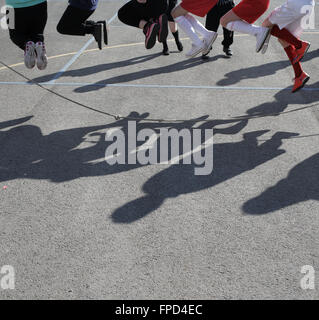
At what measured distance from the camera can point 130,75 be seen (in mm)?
8516

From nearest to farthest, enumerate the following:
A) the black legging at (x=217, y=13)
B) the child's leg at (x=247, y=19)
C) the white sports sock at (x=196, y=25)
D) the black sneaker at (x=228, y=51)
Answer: the child's leg at (x=247, y=19), the white sports sock at (x=196, y=25), the black legging at (x=217, y=13), the black sneaker at (x=228, y=51)

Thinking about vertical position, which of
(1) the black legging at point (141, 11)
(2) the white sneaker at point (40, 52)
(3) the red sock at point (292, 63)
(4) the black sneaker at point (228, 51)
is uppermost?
(1) the black legging at point (141, 11)

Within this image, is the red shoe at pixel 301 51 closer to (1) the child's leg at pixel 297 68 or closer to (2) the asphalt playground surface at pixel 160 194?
(1) the child's leg at pixel 297 68

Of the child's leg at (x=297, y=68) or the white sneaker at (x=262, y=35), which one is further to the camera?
the child's leg at (x=297, y=68)

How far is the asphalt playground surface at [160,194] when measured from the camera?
149 inches

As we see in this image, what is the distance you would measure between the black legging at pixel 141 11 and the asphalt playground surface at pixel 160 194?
1256mm

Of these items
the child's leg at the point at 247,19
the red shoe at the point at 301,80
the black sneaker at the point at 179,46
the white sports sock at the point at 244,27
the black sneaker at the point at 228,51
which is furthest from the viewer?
the black sneaker at the point at 179,46

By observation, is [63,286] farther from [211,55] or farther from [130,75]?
[211,55]

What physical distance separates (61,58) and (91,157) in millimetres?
4666

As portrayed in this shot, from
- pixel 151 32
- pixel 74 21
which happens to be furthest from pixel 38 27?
pixel 151 32

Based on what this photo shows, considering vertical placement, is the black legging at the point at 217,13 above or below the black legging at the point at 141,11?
below

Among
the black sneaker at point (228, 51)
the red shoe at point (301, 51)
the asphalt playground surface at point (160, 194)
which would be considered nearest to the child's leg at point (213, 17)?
the black sneaker at point (228, 51)

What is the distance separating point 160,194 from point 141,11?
3338mm
